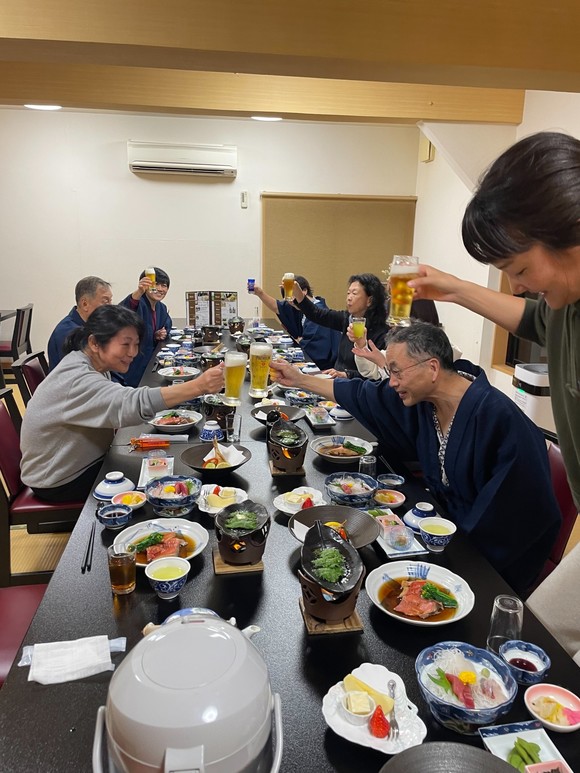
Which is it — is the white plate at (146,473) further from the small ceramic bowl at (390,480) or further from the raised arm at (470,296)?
the raised arm at (470,296)

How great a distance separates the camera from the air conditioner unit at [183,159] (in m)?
6.42

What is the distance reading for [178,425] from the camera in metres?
2.46

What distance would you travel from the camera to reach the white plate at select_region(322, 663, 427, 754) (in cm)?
91

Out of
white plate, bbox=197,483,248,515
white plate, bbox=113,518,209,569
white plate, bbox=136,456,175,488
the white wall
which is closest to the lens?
white plate, bbox=113,518,209,569

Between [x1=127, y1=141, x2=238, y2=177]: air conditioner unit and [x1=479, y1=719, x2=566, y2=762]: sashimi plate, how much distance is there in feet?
21.6

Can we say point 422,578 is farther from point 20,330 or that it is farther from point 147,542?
point 20,330

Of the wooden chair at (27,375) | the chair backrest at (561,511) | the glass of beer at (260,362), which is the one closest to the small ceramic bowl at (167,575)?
the glass of beer at (260,362)

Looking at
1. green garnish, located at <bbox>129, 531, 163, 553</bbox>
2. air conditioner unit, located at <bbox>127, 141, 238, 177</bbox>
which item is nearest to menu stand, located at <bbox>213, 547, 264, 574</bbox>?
green garnish, located at <bbox>129, 531, 163, 553</bbox>

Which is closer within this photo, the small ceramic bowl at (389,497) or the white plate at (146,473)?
the small ceramic bowl at (389,497)

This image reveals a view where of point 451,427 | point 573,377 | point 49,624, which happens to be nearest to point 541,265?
point 573,377

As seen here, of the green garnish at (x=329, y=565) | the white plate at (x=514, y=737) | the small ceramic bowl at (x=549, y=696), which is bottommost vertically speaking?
the white plate at (x=514, y=737)

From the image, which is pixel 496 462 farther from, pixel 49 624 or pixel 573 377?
pixel 49 624

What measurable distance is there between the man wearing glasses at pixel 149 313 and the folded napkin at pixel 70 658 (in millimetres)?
3242

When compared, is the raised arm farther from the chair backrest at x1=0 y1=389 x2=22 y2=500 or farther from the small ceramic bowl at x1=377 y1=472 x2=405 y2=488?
the chair backrest at x1=0 y1=389 x2=22 y2=500
